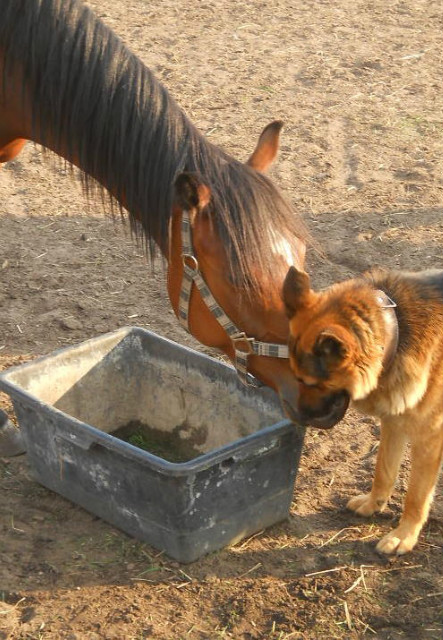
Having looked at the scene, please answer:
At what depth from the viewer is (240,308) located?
3758mm

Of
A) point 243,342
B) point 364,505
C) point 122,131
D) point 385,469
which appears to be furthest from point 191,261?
point 364,505

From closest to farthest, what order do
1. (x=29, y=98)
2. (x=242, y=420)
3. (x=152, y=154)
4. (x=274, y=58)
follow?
1. (x=152, y=154)
2. (x=29, y=98)
3. (x=242, y=420)
4. (x=274, y=58)

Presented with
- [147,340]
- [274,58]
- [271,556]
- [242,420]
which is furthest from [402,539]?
[274,58]

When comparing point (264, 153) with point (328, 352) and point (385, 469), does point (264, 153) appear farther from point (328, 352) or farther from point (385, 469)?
point (385, 469)

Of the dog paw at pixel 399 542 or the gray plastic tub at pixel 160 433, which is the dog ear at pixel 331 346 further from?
the dog paw at pixel 399 542

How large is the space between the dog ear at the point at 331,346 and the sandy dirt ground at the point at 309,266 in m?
0.34

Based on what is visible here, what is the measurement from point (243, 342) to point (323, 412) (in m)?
0.39

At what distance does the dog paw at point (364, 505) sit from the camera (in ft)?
14.3

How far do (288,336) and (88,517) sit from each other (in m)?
1.24

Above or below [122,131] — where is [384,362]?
below

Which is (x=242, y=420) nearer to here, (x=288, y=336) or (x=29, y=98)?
(x=288, y=336)

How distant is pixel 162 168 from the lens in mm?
3902

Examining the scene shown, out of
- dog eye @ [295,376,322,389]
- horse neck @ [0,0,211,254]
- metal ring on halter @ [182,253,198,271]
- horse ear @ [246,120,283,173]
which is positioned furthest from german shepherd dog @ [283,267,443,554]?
horse neck @ [0,0,211,254]

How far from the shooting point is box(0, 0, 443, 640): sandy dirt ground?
3.78m
